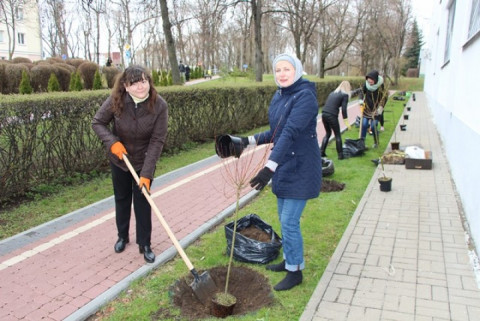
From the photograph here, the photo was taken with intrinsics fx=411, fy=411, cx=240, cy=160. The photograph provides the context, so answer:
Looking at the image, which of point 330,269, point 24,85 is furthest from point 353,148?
point 24,85

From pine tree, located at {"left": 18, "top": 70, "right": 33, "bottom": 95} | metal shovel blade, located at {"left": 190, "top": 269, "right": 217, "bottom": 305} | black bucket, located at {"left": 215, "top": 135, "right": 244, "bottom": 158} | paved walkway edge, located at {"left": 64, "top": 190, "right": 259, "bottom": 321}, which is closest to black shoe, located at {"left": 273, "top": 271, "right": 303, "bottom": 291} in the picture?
metal shovel blade, located at {"left": 190, "top": 269, "right": 217, "bottom": 305}

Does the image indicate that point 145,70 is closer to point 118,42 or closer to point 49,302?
point 49,302

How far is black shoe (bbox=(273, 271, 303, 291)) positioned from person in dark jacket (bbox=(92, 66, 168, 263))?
50.9 inches

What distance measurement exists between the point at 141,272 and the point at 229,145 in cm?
144

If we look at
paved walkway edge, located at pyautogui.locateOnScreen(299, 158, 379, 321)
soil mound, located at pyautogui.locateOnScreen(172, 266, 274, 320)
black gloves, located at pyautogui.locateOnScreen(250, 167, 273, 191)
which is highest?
black gloves, located at pyautogui.locateOnScreen(250, 167, 273, 191)

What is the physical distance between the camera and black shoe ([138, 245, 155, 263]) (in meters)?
4.00

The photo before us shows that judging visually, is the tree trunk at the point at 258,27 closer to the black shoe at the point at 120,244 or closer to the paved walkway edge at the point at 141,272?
the paved walkway edge at the point at 141,272

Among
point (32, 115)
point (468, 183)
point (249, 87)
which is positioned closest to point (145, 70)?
point (32, 115)

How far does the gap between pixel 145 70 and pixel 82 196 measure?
10.1 feet

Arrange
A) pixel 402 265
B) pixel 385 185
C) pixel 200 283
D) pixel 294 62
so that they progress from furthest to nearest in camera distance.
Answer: pixel 385 185 < pixel 402 265 < pixel 200 283 < pixel 294 62

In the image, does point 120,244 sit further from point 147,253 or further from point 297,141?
point 297,141

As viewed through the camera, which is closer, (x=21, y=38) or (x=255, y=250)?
(x=255, y=250)

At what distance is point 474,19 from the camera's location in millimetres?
6738

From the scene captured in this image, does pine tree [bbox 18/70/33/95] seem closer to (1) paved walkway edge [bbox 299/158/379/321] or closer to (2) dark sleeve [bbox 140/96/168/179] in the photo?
(2) dark sleeve [bbox 140/96/168/179]
